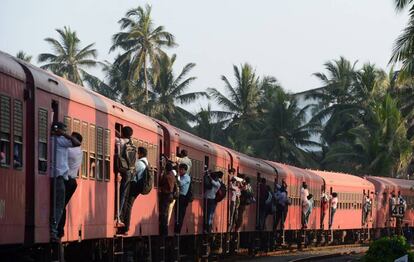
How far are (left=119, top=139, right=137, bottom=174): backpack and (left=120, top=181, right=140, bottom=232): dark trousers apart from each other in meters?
0.35

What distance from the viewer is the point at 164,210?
65.4 ft

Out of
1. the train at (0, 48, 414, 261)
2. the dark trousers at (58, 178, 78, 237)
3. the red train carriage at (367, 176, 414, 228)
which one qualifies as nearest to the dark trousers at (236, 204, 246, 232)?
the train at (0, 48, 414, 261)

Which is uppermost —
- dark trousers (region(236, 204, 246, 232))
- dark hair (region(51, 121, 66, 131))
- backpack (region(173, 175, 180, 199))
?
dark hair (region(51, 121, 66, 131))

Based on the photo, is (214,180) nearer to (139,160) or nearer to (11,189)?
(139,160)

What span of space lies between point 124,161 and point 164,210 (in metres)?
3.83

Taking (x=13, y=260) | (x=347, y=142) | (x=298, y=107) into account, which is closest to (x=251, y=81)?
(x=298, y=107)

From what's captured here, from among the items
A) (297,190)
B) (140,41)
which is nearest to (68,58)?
(140,41)

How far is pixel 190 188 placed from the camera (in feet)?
68.3

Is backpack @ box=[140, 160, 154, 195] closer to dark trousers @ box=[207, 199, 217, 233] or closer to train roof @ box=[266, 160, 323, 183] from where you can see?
dark trousers @ box=[207, 199, 217, 233]

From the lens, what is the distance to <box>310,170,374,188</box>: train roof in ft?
139

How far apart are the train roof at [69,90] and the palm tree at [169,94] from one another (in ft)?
147

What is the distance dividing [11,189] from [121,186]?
5.47 m

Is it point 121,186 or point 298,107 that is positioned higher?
point 298,107

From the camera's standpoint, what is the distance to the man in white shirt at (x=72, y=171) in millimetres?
13016
